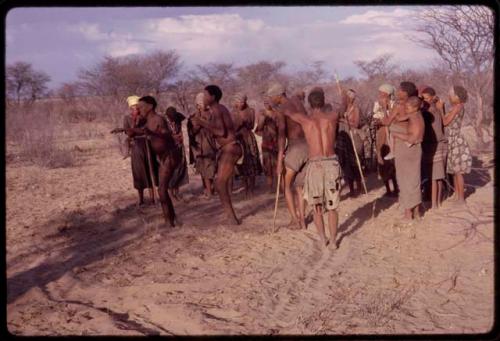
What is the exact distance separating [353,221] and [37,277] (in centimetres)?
396

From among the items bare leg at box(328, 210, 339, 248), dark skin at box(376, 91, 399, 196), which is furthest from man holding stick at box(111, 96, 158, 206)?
dark skin at box(376, 91, 399, 196)

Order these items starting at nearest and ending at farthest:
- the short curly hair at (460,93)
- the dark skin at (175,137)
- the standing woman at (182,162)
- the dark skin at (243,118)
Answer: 1. the short curly hair at (460,93)
2. the dark skin at (175,137)
3. the standing woman at (182,162)
4. the dark skin at (243,118)

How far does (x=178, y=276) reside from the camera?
5527 mm

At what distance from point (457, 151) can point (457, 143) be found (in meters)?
0.12

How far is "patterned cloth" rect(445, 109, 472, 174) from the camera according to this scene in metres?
7.88

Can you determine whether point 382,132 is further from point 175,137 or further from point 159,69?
point 159,69

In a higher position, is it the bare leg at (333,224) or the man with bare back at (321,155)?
the man with bare back at (321,155)

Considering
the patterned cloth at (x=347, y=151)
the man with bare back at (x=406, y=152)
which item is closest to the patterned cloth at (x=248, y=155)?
the patterned cloth at (x=347, y=151)

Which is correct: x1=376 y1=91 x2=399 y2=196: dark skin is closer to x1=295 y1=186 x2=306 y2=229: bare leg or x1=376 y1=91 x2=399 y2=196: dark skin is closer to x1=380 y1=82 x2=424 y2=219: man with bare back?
x1=380 y1=82 x2=424 y2=219: man with bare back

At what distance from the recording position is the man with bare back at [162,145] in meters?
7.13

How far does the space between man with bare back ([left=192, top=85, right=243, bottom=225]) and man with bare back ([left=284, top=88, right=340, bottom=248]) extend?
114cm

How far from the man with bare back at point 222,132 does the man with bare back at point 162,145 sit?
1.58 ft

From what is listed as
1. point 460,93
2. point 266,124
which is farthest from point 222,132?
point 460,93

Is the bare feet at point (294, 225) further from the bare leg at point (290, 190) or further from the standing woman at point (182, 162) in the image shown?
the standing woman at point (182, 162)
